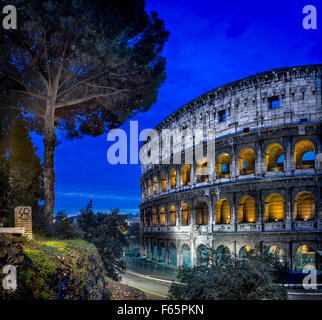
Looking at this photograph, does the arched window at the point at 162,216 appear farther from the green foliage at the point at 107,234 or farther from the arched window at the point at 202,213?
the green foliage at the point at 107,234

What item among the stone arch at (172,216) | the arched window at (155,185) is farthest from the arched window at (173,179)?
the arched window at (155,185)

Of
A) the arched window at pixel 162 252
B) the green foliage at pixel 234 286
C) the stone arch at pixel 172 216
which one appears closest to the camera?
the green foliage at pixel 234 286

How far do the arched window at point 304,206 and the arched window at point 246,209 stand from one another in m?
3.32

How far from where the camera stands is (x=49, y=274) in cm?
748

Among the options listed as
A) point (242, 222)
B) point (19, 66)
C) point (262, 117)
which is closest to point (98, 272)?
point (19, 66)

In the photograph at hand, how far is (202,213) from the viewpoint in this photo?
92.6 ft

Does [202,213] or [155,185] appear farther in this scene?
[155,185]

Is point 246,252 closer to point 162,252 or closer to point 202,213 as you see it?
point 202,213

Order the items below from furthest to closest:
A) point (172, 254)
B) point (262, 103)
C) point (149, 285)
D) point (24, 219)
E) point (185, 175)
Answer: point (172, 254)
point (185, 175)
point (262, 103)
point (149, 285)
point (24, 219)

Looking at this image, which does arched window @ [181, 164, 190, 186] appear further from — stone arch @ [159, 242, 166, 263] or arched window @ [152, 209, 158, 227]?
stone arch @ [159, 242, 166, 263]

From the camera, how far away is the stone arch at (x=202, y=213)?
27.9 m

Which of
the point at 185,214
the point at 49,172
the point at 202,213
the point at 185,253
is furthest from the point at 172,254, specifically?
the point at 49,172

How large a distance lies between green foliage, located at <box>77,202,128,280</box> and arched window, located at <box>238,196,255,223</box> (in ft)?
31.4

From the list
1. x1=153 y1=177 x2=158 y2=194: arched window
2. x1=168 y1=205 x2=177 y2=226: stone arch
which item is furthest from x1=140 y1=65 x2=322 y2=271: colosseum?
x1=153 y1=177 x2=158 y2=194: arched window
